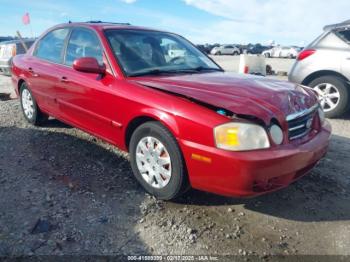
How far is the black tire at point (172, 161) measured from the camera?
3.08 meters

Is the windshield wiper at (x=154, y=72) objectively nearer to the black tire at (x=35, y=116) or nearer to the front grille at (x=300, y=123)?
the front grille at (x=300, y=123)

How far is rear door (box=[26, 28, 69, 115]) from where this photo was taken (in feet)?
15.4

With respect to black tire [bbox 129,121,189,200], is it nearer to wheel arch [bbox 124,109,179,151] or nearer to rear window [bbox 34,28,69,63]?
wheel arch [bbox 124,109,179,151]

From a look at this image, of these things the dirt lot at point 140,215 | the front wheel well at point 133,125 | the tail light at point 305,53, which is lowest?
the dirt lot at point 140,215

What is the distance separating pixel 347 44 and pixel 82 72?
497 centimetres

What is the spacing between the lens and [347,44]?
6.50m

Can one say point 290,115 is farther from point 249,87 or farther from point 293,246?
point 293,246

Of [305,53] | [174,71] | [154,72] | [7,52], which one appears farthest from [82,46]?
[7,52]

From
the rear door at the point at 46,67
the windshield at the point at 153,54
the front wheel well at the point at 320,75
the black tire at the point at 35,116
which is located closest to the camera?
the windshield at the point at 153,54

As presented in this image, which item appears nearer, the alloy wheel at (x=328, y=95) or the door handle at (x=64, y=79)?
the door handle at (x=64, y=79)

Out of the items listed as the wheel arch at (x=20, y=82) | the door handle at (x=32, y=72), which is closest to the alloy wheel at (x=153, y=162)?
the door handle at (x=32, y=72)

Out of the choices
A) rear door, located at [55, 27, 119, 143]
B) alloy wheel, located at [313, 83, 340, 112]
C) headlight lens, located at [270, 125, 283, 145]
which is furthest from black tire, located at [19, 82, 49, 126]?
alloy wheel, located at [313, 83, 340, 112]

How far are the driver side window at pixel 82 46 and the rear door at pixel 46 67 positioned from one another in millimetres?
193

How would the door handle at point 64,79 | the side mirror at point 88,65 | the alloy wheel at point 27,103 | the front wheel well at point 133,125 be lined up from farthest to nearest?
the alloy wheel at point 27,103 < the door handle at point 64,79 < the side mirror at point 88,65 < the front wheel well at point 133,125
